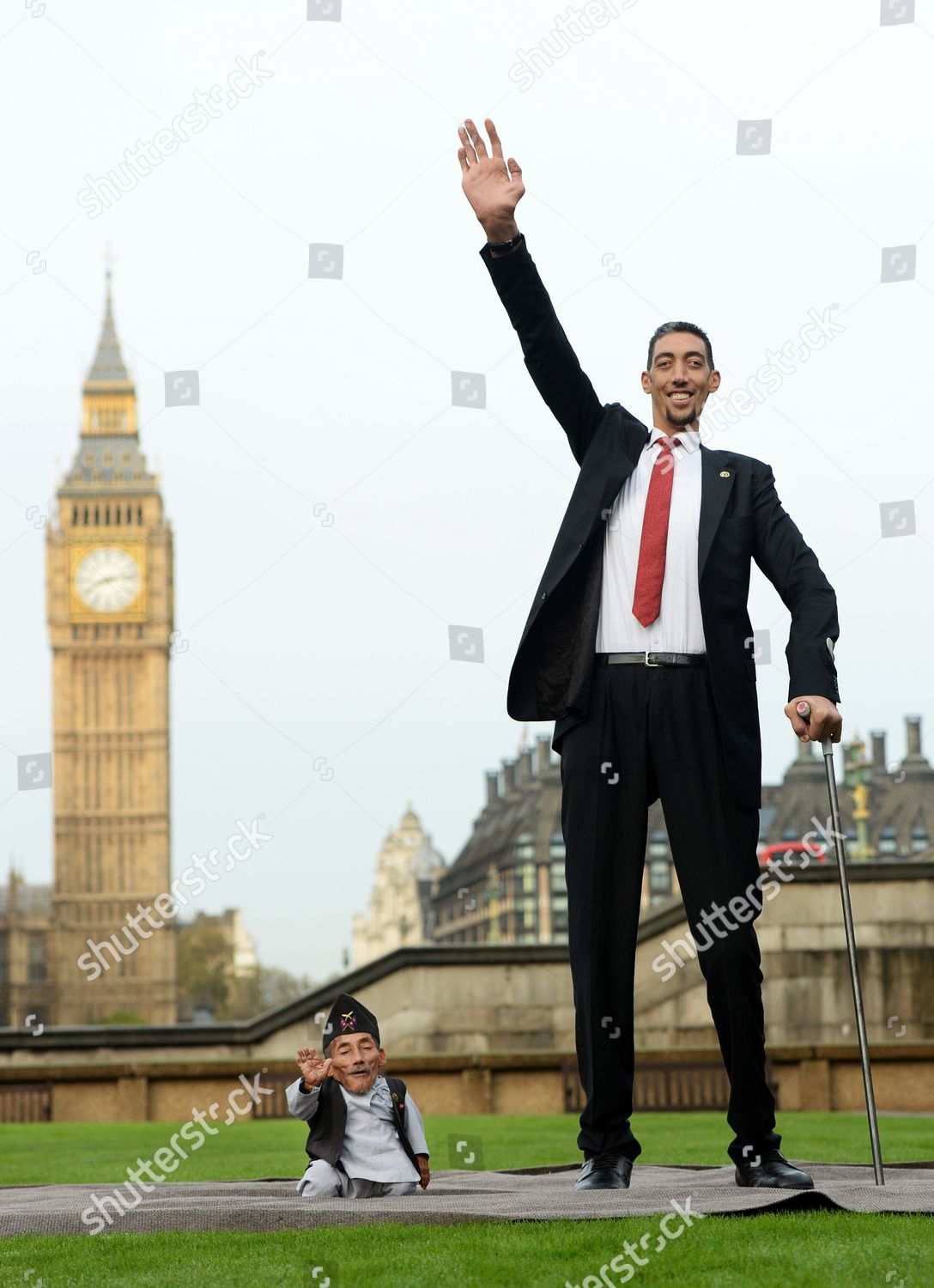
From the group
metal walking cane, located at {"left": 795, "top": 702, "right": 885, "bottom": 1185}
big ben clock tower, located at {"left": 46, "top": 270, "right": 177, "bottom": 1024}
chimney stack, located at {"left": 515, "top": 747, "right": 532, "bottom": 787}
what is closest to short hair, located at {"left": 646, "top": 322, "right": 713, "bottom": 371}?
metal walking cane, located at {"left": 795, "top": 702, "right": 885, "bottom": 1185}

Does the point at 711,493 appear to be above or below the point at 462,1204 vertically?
above

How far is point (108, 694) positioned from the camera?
380ft

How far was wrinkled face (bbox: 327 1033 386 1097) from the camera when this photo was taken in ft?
18.1

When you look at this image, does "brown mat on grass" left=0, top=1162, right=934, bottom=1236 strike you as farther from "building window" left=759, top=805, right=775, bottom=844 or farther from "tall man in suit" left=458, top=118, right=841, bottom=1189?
"building window" left=759, top=805, right=775, bottom=844

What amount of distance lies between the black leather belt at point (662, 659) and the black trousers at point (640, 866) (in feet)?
0.07

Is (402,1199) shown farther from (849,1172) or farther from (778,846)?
(778,846)

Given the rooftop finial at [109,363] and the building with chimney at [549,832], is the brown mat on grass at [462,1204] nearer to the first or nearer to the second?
the building with chimney at [549,832]

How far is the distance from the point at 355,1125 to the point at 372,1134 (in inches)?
2.2

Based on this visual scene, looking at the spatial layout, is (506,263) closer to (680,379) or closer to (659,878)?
(680,379)

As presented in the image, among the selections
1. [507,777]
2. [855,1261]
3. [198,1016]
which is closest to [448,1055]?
[855,1261]

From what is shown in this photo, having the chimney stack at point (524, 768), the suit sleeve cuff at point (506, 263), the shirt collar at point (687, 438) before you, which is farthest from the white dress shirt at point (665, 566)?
the chimney stack at point (524, 768)

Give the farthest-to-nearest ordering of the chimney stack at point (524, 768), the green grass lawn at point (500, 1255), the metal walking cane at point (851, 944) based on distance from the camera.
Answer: the chimney stack at point (524, 768) < the metal walking cane at point (851, 944) < the green grass lawn at point (500, 1255)

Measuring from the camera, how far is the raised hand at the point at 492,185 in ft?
16.7

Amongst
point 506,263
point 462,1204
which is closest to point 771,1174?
point 462,1204
